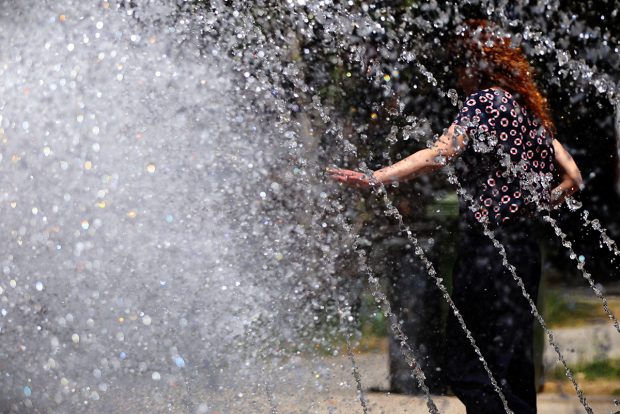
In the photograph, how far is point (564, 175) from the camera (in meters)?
2.74

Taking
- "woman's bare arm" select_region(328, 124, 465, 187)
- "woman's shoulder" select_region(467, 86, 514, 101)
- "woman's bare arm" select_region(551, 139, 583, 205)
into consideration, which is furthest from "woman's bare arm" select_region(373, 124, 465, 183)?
"woman's bare arm" select_region(551, 139, 583, 205)

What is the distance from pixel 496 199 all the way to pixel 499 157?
0.13 m

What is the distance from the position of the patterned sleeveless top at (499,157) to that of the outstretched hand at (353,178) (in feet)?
1.00

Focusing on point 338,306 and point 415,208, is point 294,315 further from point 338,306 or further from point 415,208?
point 415,208

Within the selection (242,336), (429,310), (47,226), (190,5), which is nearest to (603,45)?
(429,310)

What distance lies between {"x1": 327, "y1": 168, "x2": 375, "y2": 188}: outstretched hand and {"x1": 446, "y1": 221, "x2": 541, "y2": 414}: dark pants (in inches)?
13.2

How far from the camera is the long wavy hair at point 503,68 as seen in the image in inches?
103

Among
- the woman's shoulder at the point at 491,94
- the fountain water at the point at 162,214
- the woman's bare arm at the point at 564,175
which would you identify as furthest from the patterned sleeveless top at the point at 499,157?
the fountain water at the point at 162,214

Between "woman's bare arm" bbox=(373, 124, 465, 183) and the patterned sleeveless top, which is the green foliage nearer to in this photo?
the patterned sleeveless top

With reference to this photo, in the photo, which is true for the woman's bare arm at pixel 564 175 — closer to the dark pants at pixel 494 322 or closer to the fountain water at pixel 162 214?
the dark pants at pixel 494 322

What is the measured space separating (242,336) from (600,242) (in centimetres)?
157

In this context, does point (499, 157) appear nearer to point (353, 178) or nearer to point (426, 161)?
Result: point (426, 161)

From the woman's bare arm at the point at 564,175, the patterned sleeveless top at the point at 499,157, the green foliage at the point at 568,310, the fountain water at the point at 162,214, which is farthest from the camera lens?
the green foliage at the point at 568,310

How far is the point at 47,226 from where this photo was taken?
2945mm
